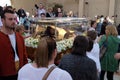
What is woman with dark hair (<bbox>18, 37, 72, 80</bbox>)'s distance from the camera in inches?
92.7

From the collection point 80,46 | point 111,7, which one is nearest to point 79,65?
point 80,46

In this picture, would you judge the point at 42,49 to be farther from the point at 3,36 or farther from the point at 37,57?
the point at 3,36

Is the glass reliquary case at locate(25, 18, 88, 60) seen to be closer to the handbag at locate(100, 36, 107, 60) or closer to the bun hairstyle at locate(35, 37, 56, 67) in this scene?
the handbag at locate(100, 36, 107, 60)

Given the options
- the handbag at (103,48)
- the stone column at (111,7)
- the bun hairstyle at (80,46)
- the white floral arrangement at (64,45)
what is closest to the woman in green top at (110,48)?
the handbag at (103,48)

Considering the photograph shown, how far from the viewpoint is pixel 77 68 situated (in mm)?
3238

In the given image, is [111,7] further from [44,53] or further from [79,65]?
[44,53]

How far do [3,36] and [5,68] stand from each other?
A: 42 centimetres

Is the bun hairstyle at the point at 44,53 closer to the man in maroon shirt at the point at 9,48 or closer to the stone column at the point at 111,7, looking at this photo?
the man in maroon shirt at the point at 9,48

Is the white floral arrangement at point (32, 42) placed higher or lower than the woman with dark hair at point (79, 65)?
lower

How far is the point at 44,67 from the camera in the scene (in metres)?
2.39

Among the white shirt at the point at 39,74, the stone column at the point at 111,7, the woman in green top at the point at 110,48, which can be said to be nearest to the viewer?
the white shirt at the point at 39,74

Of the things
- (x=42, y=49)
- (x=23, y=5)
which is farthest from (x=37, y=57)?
A: (x=23, y=5)

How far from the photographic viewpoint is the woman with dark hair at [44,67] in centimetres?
235

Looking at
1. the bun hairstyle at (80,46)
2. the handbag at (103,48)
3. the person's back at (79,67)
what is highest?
the bun hairstyle at (80,46)
